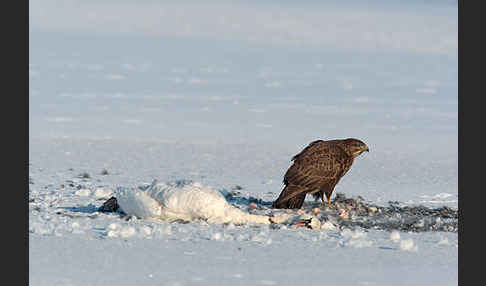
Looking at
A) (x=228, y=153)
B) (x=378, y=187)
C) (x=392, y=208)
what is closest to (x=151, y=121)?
(x=228, y=153)

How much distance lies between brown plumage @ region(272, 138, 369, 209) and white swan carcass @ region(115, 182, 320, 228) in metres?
0.78

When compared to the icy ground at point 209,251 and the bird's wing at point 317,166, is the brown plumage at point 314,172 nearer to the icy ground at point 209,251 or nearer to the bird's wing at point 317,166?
the bird's wing at point 317,166

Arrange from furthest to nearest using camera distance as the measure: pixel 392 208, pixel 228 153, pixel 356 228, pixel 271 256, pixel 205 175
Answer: pixel 228 153, pixel 205 175, pixel 392 208, pixel 356 228, pixel 271 256

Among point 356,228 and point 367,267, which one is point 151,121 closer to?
point 356,228

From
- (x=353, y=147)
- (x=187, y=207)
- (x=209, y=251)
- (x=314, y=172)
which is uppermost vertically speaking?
(x=353, y=147)

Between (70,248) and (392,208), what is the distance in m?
4.03

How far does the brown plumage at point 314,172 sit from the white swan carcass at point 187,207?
0.78 m

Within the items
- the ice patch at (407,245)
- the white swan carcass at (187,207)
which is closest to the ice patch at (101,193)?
the white swan carcass at (187,207)

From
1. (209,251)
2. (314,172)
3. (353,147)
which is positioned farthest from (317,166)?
(209,251)

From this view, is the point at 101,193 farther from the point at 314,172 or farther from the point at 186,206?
the point at 314,172

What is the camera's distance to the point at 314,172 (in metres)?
10.2

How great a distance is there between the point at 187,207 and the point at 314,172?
1650 mm

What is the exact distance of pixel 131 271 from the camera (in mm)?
7238

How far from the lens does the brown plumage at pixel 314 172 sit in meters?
10.1
